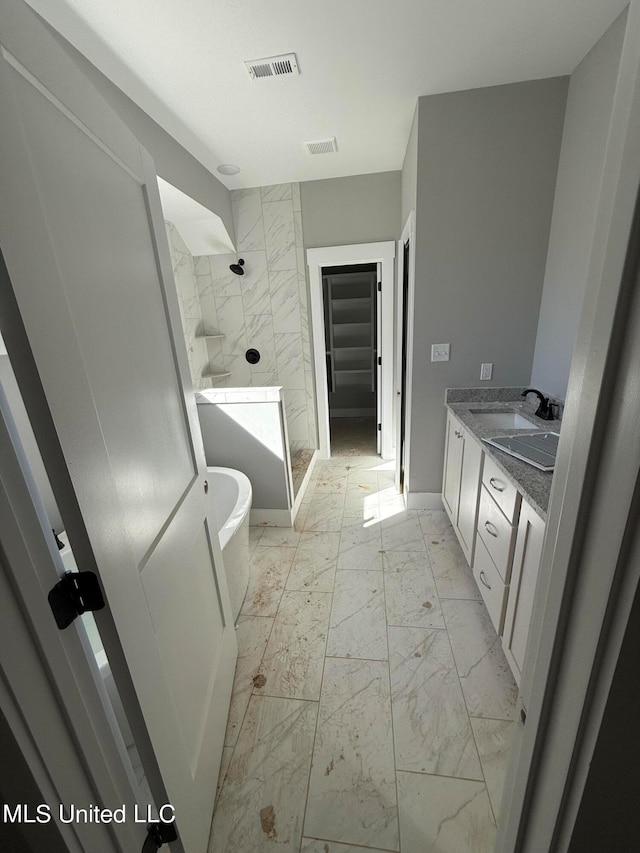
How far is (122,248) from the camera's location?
2.65 feet

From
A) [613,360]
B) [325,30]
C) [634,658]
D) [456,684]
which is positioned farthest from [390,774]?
[325,30]

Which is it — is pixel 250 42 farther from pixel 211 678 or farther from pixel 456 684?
pixel 456 684

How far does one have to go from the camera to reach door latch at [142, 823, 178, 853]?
0.74 metres

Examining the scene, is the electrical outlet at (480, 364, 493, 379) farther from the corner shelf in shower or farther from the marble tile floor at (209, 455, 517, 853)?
the corner shelf in shower

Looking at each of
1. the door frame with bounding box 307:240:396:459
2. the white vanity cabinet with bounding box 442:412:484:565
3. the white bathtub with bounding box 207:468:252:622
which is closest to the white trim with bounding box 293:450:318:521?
the door frame with bounding box 307:240:396:459

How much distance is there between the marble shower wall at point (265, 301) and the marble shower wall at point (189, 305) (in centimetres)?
10

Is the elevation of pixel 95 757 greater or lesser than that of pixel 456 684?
greater

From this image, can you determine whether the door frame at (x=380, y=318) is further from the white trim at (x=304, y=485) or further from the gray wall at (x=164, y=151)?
the gray wall at (x=164, y=151)

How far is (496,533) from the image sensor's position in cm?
147

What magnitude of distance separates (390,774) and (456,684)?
1.45ft

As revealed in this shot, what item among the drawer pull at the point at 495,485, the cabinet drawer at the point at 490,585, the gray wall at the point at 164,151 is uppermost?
the gray wall at the point at 164,151

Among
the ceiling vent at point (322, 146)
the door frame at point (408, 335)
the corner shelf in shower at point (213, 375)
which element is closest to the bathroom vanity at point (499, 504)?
the door frame at point (408, 335)

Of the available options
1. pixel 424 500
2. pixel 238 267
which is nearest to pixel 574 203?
pixel 424 500

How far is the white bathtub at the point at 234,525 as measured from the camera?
1.68 m
